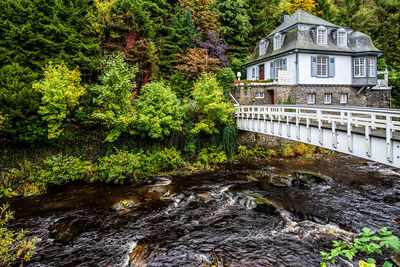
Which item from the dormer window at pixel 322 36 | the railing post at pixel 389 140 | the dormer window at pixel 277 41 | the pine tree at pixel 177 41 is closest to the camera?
the railing post at pixel 389 140

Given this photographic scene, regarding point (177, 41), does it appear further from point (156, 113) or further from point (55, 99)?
point (55, 99)

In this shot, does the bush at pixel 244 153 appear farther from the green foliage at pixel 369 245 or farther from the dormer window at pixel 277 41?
the green foliage at pixel 369 245

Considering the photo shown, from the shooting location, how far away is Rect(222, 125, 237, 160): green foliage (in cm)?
1747

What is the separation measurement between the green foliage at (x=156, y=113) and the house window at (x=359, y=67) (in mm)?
20106

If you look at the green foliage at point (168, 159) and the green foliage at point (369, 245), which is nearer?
the green foliage at point (369, 245)

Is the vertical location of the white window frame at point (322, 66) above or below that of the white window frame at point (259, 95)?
above

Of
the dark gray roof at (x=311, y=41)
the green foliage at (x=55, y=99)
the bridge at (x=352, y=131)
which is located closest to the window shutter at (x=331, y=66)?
the dark gray roof at (x=311, y=41)

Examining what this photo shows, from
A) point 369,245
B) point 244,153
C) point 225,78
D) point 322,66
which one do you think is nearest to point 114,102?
point 244,153

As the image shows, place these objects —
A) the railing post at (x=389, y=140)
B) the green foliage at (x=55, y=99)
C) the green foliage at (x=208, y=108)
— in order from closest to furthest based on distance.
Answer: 1. the railing post at (x=389, y=140)
2. the green foliage at (x=55, y=99)
3. the green foliage at (x=208, y=108)

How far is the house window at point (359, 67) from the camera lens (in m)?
23.2

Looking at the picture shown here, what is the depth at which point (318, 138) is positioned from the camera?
1041 cm

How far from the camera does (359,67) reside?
23.4m

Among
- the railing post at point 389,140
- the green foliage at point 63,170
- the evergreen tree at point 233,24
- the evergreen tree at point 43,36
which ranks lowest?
the green foliage at point 63,170

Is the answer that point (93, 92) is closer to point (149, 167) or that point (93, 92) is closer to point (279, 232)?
point (149, 167)
